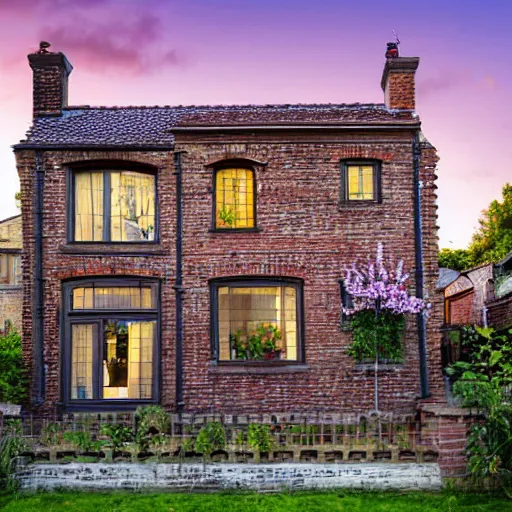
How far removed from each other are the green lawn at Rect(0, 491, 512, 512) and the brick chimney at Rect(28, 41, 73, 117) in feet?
32.9

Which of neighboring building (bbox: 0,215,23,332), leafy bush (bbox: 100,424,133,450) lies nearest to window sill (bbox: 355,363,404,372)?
leafy bush (bbox: 100,424,133,450)

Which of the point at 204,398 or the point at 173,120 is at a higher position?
the point at 173,120

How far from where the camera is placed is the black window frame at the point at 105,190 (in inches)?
710

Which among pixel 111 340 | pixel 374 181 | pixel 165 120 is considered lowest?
pixel 111 340

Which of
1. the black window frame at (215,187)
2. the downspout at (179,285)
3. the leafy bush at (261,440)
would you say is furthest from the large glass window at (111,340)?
the leafy bush at (261,440)

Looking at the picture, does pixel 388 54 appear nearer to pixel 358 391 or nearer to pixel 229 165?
pixel 229 165

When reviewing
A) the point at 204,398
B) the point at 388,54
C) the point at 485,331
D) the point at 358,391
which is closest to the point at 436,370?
the point at 358,391

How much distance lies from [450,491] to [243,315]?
6464 millimetres

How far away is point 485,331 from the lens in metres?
14.5

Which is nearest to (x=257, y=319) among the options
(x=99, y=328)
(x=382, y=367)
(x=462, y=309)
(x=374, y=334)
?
(x=374, y=334)

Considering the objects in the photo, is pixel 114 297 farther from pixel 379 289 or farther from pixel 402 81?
pixel 402 81

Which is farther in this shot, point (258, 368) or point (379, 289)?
point (258, 368)

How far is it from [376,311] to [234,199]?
4.02 m

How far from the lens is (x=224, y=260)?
17797 millimetres
